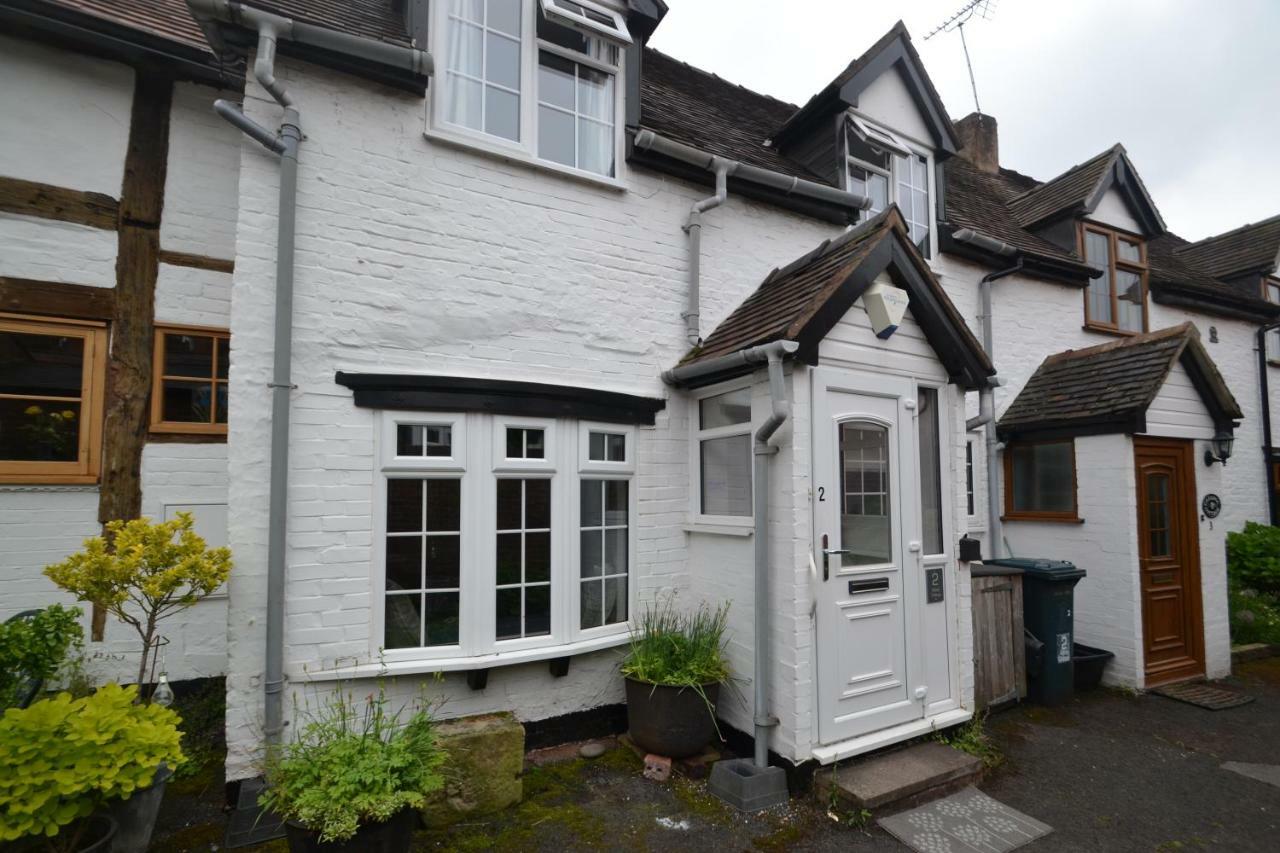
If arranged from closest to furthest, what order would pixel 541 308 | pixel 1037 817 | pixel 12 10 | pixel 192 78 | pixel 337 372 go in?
pixel 1037 817, pixel 337 372, pixel 12 10, pixel 541 308, pixel 192 78

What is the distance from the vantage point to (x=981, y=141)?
1172 centimetres

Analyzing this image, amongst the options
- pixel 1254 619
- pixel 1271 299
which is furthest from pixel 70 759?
pixel 1271 299

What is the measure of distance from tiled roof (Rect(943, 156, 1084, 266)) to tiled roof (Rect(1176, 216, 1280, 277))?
529cm

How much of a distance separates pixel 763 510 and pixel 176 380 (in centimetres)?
528

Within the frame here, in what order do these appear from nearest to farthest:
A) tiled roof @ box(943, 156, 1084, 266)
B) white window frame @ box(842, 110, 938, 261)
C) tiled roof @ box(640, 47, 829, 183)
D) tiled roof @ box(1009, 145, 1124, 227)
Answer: tiled roof @ box(640, 47, 829, 183), white window frame @ box(842, 110, 938, 261), tiled roof @ box(943, 156, 1084, 266), tiled roof @ box(1009, 145, 1124, 227)

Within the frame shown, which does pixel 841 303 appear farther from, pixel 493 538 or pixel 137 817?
pixel 137 817

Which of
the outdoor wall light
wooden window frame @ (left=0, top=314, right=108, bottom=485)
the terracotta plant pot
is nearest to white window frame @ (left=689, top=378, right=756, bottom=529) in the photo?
the terracotta plant pot

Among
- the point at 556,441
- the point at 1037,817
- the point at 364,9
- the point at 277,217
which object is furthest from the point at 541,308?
the point at 1037,817

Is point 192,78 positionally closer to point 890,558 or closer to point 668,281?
point 668,281

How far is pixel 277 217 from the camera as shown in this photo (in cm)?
439

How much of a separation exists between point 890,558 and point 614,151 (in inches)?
172

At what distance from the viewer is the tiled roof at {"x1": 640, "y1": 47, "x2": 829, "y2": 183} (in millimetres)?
6316

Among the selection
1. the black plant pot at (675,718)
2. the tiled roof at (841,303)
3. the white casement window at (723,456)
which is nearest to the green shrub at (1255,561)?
the tiled roof at (841,303)

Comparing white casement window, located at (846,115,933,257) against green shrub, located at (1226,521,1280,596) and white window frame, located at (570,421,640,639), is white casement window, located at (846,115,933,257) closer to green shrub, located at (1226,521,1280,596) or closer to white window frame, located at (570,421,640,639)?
white window frame, located at (570,421,640,639)
